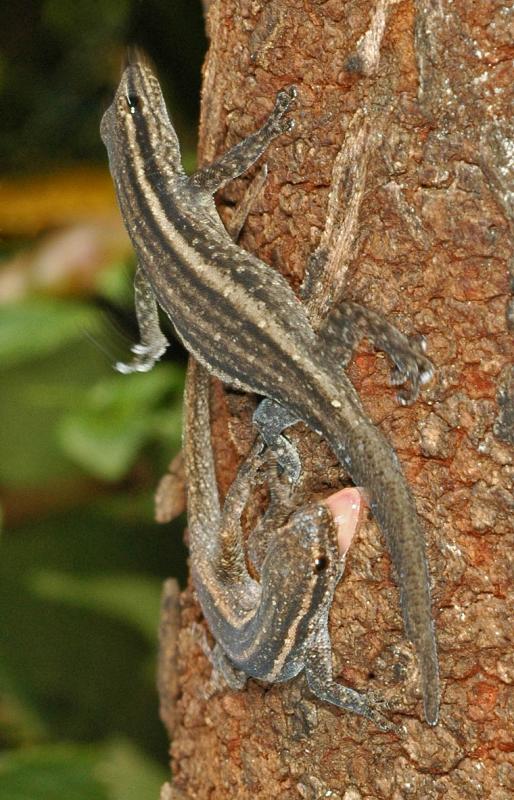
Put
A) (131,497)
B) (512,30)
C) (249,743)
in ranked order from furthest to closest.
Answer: (131,497) → (249,743) → (512,30)

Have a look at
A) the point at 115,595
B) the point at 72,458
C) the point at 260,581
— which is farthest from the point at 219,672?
the point at 72,458

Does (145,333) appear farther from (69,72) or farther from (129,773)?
(129,773)

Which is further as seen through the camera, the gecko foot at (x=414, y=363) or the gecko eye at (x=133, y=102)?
the gecko eye at (x=133, y=102)

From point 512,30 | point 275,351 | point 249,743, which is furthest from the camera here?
point 249,743

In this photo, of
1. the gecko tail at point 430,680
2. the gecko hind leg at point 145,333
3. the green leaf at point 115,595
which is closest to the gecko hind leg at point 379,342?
the gecko tail at point 430,680

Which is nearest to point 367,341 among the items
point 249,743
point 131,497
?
point 249,743

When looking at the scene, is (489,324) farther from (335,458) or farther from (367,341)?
(335,458)

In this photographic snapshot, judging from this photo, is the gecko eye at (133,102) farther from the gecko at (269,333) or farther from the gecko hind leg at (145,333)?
the gecko hind leg at (145,333)
